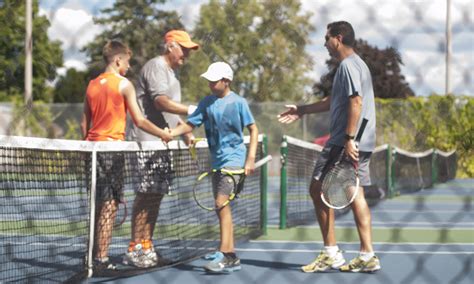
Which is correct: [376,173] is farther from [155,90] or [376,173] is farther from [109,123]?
[109,123]

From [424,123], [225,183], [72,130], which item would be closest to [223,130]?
[225,183]

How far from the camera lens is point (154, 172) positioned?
4.20 meters

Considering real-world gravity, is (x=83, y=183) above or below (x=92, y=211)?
above

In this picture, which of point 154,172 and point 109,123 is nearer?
point 109,123

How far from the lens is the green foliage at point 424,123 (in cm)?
487

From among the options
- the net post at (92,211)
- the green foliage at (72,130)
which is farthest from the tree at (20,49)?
the green foliage at (72,130)

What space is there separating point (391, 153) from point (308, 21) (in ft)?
23.2

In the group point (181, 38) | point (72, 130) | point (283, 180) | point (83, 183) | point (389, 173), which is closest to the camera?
point (83, 183)

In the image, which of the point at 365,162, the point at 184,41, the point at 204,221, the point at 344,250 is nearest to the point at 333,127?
the point at 365,162

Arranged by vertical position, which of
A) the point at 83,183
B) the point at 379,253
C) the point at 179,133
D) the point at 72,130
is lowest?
the point at 379,253

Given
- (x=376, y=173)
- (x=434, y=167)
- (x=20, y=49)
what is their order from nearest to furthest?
1. (x=20, y=49)
2. (x=376, y=173)
3. (x=434, y=167)

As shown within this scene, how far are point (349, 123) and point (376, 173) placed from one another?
20.2 ft

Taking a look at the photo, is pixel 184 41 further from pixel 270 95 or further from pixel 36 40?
pixel 36 40

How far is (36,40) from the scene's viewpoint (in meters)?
2.94
